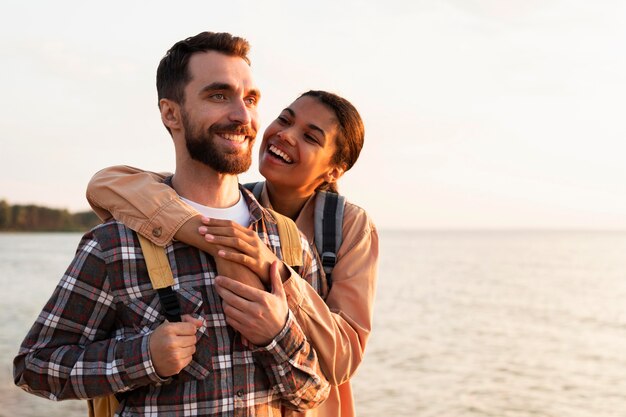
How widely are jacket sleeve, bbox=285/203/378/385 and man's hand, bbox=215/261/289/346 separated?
18 centimetres

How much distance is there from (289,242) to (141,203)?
24.6 inches

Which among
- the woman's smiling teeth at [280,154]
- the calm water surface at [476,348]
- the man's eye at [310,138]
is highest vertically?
the man's eye at [310,138]

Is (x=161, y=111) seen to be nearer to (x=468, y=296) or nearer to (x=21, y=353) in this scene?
(x=21, y=353)

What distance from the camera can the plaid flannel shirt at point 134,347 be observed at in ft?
7.63

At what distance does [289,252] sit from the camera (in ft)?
9.17

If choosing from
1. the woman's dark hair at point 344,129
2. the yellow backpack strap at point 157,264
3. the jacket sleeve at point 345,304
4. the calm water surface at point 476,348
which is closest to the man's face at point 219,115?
the yellow backpack strap at point 157,264

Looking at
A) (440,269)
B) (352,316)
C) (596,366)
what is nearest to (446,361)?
(596,366)

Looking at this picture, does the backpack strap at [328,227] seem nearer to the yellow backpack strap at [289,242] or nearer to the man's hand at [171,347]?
the yellow backpack strap at [289,242]

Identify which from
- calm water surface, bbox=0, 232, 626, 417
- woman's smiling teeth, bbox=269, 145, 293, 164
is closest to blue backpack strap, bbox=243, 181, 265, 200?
woman's smiling teeth, bbox=269, 145, 293, 164

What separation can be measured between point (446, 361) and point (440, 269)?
2463cm

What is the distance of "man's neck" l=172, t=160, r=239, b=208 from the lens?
2668 millimetres

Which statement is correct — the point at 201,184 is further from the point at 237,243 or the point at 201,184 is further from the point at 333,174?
the point at 333,174

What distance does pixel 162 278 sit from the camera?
243 cm

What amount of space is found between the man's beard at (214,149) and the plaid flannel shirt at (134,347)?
0.33m
